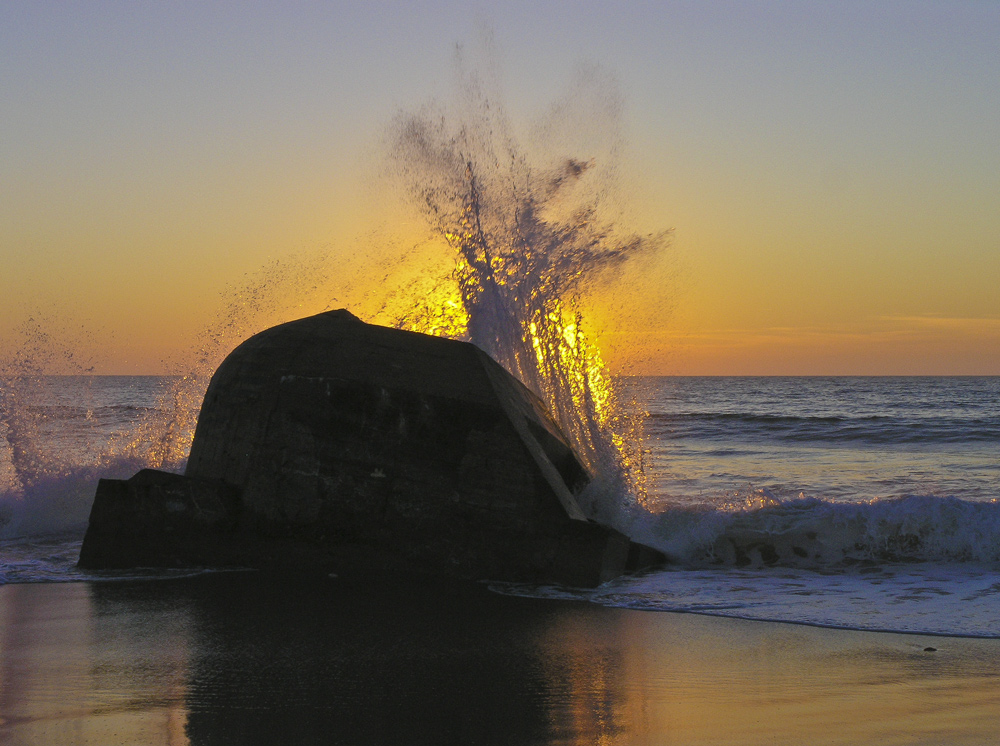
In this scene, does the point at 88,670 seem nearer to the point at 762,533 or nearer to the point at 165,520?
the point at 165,520

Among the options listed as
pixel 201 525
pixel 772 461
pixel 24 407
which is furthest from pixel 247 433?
pixel 772 461

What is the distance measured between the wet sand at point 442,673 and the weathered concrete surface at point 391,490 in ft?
1.50

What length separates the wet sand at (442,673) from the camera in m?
3.70

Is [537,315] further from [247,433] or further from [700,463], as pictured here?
[700,463]

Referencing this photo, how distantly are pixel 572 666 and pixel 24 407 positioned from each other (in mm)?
8690

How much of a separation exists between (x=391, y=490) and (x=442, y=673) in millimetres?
2368

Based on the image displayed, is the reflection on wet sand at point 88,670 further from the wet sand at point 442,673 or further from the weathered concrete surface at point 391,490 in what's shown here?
the weathered concrete surface at point 391,490

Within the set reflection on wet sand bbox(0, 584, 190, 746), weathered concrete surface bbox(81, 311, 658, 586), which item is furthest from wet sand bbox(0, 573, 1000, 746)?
weathered concrete surface bbox(81, 311, 658, 586)

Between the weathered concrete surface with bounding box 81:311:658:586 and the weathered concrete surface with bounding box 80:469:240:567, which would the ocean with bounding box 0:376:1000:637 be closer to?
the weathered concrete surface with bounding box 80:469:240:567

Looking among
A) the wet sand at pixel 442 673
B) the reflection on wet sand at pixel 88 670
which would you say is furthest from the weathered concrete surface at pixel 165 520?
the reflection on wet sand at pixel 88 670

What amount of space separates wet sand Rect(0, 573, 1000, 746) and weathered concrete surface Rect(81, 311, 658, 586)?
46 centimetres

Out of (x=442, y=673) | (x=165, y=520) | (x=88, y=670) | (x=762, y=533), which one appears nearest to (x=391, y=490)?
(x=165, y=520)

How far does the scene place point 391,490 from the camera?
6742 mm

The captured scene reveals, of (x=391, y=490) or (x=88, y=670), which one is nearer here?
(x=88, y=670)
